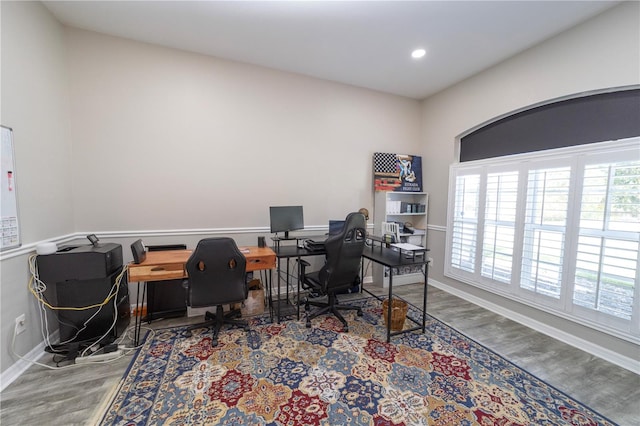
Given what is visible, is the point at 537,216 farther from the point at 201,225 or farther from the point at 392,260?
the point at 201,225

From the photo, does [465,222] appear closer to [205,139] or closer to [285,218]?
[285,218]

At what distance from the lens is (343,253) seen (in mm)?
2631

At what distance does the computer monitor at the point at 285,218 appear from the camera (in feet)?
10.4

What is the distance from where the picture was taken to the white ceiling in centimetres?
226

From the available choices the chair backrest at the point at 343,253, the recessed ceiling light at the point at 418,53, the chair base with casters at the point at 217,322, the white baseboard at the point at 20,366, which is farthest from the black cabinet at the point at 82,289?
the recessed ceiling light at the point at 418,53

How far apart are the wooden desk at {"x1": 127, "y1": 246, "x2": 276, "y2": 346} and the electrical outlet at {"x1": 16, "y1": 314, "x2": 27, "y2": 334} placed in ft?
2.40

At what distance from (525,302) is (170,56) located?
512 centimetres

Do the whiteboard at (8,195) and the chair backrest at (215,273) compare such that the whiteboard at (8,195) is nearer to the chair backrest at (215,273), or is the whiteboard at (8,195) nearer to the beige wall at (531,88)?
the chair backrest at (215,273)

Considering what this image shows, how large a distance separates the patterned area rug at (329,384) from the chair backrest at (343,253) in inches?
21.5

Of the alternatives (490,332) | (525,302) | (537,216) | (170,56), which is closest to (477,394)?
(490,332)

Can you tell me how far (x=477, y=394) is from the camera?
182 centimetres

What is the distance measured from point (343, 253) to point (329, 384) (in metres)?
1.17

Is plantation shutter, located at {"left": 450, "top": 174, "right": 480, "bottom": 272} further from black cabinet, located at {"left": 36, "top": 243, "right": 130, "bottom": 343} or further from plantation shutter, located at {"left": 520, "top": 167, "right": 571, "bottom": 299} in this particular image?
black cabinet, located at {"left": 36, "top": 243, "right": 130, "bottom": 343}

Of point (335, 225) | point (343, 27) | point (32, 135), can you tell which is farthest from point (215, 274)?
point (343, 27)
